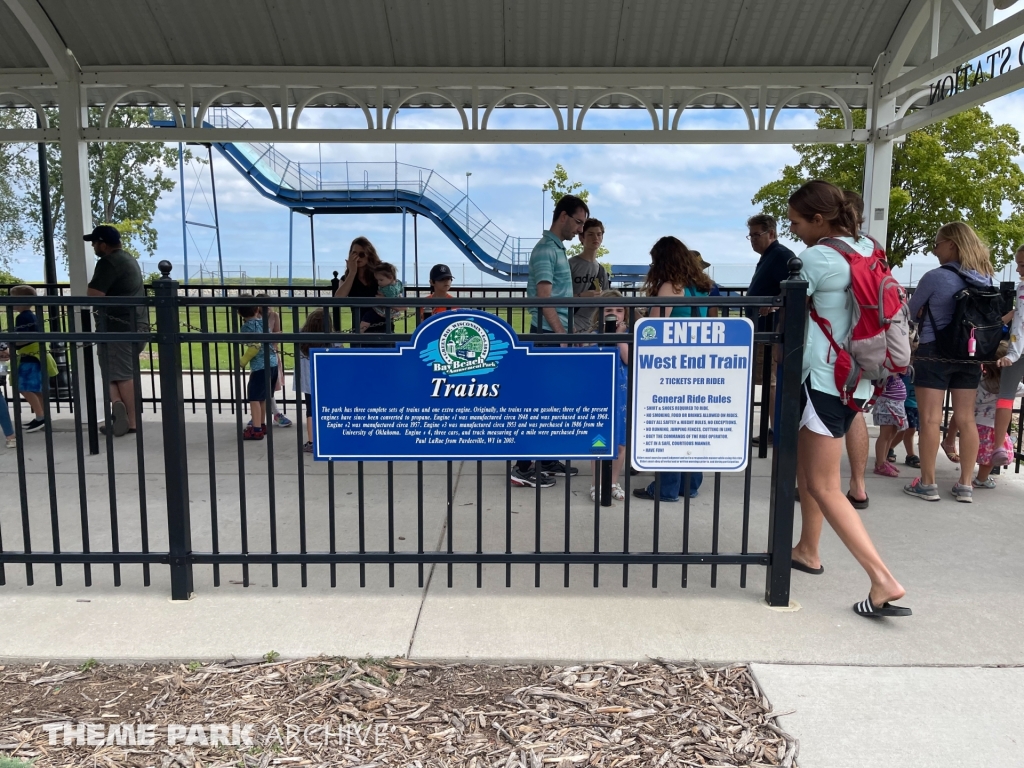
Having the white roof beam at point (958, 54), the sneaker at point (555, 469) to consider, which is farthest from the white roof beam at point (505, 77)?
the sneaker at point (555, 469)

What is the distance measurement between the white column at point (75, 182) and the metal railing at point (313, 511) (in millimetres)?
1166

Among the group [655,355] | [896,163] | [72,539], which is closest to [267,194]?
[896,163]

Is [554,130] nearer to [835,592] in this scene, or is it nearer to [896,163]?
[835,592]

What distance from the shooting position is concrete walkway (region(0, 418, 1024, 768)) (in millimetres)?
2723

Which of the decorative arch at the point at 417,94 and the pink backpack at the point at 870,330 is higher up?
the decorative arch at the point at 417,94

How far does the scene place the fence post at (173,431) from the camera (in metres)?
3.38

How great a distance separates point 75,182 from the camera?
752 cm

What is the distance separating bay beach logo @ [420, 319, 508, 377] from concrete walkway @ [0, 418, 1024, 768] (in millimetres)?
1152

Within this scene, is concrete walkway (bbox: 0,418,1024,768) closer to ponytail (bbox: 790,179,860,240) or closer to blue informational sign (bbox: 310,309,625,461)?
blue informational sign (bbox: 310,309,625,461)

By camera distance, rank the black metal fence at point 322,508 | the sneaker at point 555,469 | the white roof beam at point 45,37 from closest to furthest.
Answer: the black metal fence at point 322,508 < the sneaker at point 555,469 < the white roof beam at point 45,37

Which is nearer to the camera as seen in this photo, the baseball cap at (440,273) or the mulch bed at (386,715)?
the mulch bed at (386,715)

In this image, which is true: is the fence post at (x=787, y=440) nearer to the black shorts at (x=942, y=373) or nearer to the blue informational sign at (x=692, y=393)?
the blue informational sign at (x=692, y=393)

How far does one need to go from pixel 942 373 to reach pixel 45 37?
811 cm

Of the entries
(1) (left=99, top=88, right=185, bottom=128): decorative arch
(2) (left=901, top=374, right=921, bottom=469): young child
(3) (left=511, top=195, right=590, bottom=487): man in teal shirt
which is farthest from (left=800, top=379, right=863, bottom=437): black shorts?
(1) (left=99, top=88, right=185, bottom=128): decorative arch
